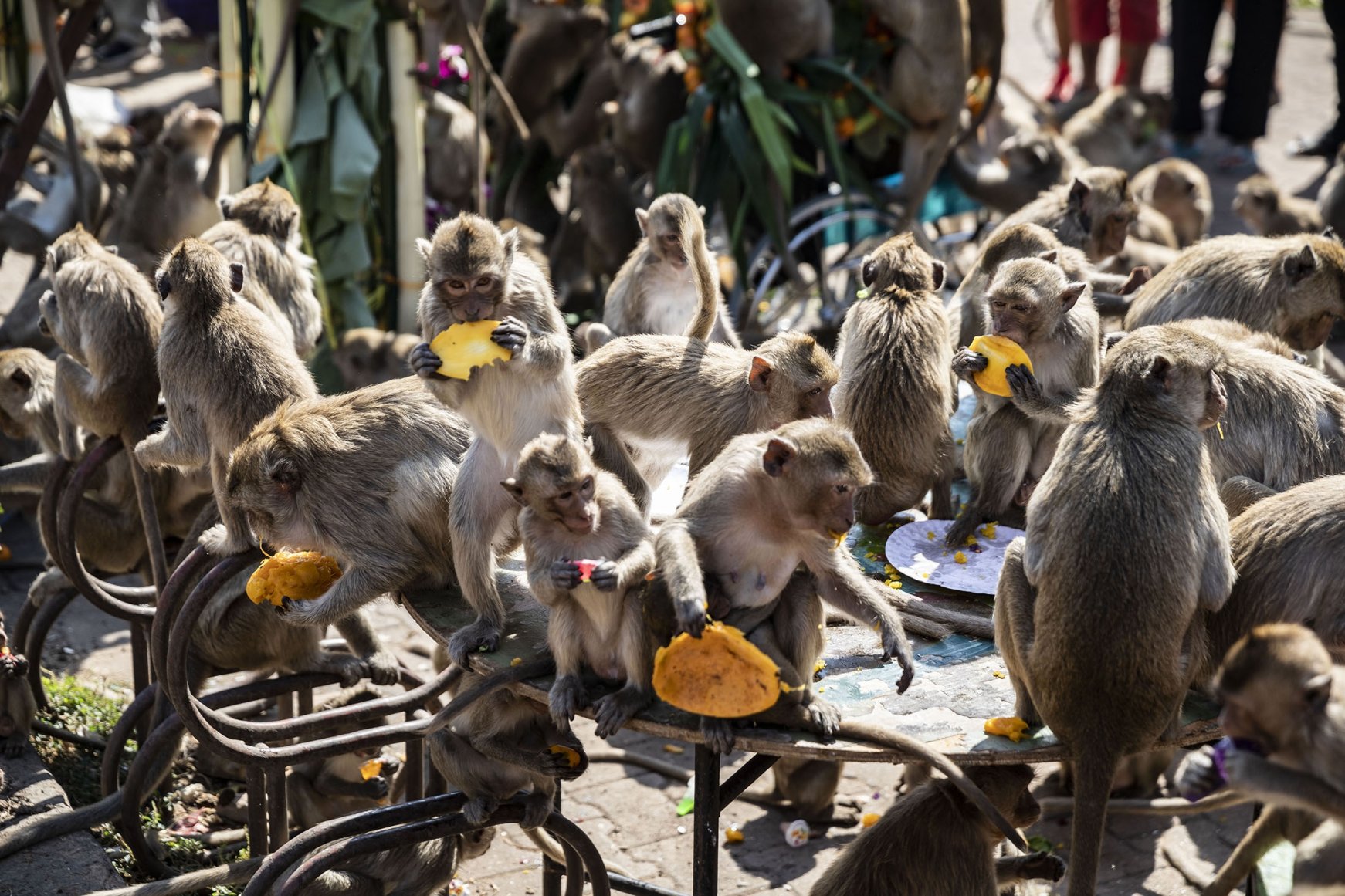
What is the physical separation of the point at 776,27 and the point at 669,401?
449cm

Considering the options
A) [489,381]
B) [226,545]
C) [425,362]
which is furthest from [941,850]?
[226,545]

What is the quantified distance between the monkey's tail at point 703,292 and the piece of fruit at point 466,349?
3.44 feet

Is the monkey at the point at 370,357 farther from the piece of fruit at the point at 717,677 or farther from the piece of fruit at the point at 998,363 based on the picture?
the piece of fruit at the point at 717,677

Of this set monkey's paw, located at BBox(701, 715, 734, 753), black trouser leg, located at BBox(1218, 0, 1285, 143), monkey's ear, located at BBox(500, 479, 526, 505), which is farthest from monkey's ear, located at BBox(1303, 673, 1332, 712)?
black trouser leg, located at BBox(1218, 0, 1285, 143)

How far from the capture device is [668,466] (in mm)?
4656

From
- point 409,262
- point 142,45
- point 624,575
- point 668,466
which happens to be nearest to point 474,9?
point 409,262

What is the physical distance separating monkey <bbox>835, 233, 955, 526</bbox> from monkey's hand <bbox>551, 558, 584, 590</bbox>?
1.52 metres

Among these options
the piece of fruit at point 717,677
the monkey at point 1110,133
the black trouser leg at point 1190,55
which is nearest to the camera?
the piece of fruit at point 717,677

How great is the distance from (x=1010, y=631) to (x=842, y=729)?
1.66 ft

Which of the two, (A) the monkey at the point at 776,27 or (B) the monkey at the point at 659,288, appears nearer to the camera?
(B) the monkey at the point at 659,288

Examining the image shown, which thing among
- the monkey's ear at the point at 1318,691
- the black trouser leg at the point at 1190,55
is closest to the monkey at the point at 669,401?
the monkey's ear at the point at 1318,691

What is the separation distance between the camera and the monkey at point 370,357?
786 centimetres

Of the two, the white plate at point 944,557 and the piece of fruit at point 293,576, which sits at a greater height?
the piece of fruit at point 293,576

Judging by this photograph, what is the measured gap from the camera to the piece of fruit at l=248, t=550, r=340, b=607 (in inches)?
150
